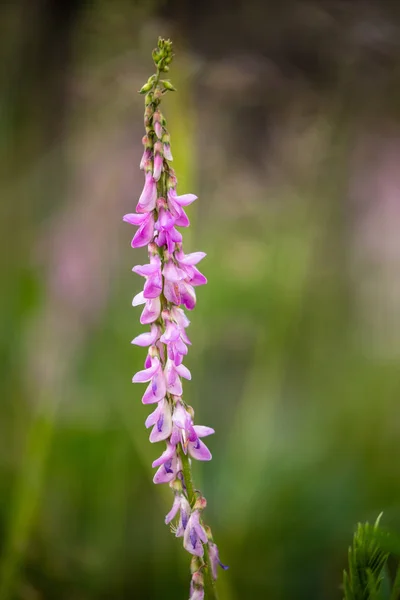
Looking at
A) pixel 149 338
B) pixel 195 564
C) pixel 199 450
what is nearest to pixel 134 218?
pixel 149 338

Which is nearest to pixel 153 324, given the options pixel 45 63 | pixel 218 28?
pixel 218 28

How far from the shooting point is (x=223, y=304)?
171 centimetres

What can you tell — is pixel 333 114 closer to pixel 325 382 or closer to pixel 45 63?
pixel 325 382

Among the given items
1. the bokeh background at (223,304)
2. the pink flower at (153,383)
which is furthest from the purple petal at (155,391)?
the bokeh background at (223,304)

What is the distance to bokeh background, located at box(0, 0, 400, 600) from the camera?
119 centimetres

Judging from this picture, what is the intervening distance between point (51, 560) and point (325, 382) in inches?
32.4

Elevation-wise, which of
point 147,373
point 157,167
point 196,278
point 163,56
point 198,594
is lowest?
point 198,594

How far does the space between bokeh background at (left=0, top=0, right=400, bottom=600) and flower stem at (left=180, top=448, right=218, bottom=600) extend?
31 centimetres

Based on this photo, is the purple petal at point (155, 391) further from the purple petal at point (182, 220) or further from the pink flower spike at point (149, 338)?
the purple petal at point (182, 220)

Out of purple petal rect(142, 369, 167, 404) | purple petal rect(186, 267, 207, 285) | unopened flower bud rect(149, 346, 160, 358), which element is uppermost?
purple petal rect(186, 267, 207, 285)

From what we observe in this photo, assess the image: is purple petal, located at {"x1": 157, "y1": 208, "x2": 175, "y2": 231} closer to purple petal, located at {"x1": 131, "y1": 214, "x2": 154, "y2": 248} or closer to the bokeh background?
purple petal, located at {"x1": 131, "y1": 214, "x2": 154, "y2": 248}

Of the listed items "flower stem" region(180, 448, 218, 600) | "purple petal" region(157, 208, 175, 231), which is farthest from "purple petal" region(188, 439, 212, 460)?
"purple petal" region(157, 208, 175, 231)

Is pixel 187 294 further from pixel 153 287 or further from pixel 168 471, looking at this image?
pixel 168 471

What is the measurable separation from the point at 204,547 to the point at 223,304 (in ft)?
3.61
